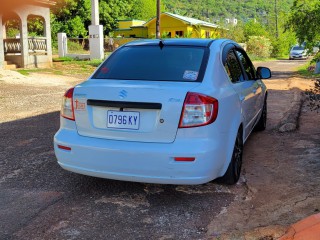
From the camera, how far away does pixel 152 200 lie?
3.75 meters

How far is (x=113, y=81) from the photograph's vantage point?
3801mm

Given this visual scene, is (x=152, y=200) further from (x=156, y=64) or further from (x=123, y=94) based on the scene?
(x=156, y=64)

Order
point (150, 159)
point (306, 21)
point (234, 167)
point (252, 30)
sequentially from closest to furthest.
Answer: point (150, 159)
point (234, 167)
point (306, 21)
point (252, 30)

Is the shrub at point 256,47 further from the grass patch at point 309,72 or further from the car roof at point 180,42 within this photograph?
the car roof at point 180,42

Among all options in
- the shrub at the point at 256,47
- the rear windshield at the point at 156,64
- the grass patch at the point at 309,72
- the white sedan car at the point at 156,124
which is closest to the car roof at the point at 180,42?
the rear windshield at the point at 156,64

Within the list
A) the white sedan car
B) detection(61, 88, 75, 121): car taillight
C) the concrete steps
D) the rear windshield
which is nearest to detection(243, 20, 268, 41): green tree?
the concrete steps

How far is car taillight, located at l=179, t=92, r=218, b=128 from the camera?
331 cm

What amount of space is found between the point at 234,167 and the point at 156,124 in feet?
3.74

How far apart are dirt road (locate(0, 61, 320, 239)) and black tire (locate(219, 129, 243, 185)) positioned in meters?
0.09

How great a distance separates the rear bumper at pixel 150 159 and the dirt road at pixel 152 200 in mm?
337

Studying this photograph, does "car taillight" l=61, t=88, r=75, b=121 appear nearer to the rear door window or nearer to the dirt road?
the dirt road

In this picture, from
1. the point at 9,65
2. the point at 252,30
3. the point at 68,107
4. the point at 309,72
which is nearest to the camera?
the point at 68,107

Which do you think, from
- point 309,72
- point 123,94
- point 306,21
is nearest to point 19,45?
point 306,21

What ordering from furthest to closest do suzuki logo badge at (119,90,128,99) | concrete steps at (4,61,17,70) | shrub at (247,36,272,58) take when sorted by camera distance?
shrub at (247,36,272,58) → concrete steps at (4,61,17,70) → suzuki logo badge at (119,90,128,99)
